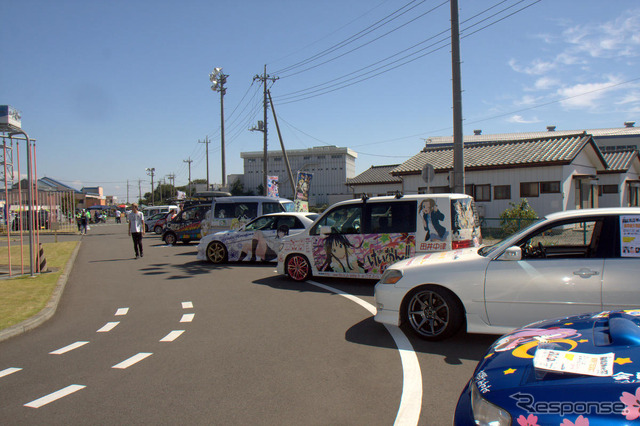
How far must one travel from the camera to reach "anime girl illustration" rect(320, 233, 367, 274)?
9438mm

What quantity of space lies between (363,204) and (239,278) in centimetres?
370

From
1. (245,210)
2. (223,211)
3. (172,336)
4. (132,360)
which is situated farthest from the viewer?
(223,211)

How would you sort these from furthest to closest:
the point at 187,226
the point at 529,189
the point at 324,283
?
1. the point at 529,189
2. the point at 187,226
3. the point at 324,283

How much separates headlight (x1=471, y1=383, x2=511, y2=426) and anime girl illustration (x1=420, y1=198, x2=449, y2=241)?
6440mm

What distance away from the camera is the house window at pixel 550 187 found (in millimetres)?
22062

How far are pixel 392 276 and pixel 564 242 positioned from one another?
227 cm

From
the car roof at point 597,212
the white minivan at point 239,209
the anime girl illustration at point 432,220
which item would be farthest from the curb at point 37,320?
the white minivan at point 239,209

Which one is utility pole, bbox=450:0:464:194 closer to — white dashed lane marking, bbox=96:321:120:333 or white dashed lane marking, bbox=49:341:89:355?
white dashed lane marking, bbox=96:321:120:333

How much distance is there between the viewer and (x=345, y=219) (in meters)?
9.50

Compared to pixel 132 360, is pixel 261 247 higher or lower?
higher

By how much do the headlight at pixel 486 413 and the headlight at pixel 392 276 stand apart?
3369 millimetres

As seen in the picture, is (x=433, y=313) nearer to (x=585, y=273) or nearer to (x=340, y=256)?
(x=585, y=273)

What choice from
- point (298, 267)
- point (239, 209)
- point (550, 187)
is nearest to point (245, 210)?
point (239, 209)

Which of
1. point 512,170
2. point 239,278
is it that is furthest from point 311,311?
point 512,170
